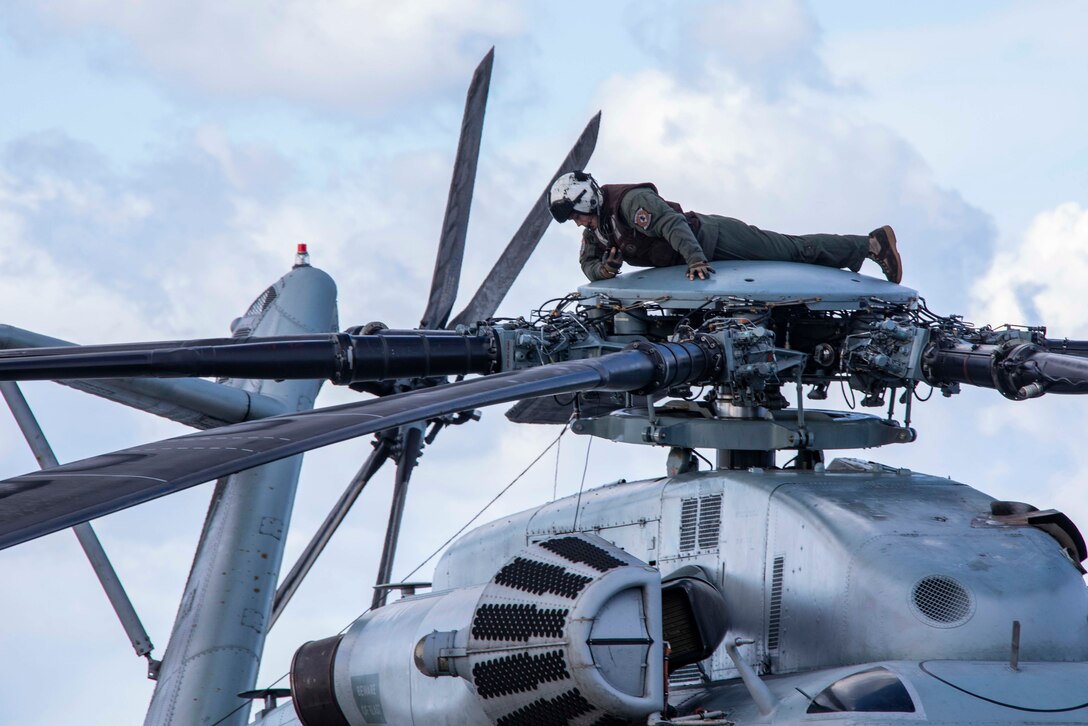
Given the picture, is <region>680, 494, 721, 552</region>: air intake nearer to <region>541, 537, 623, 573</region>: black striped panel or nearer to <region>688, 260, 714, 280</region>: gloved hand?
<region>541, 537, 623, 573</region>: black striped panel

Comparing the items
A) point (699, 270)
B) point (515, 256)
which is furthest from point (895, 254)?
point (515, 256)

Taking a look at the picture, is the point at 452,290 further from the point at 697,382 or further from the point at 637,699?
the point at 637,699

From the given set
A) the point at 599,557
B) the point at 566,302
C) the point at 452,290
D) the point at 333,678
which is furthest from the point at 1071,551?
the point at 452,290

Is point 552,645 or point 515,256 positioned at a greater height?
point 515,256

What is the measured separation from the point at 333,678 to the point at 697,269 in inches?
151

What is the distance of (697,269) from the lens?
1088 centimetres

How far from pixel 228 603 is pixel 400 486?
2.37 metres

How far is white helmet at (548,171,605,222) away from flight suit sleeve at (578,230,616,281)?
279 millimetres

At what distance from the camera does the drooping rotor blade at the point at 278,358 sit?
823 cm

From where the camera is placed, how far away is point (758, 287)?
1067 cm

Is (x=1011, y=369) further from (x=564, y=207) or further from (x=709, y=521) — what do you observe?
(x=564, y=207)

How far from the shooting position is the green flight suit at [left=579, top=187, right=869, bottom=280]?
36.4 ft

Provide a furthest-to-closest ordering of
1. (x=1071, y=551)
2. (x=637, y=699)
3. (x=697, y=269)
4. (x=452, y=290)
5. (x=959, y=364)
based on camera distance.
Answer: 1. (x=452, y=290)
2. (x=697, y=269)
3. (x=959, y=364)
4. (x=1071, y=551)
5. (x=637, y=699)

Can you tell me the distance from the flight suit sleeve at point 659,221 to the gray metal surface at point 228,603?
4.39 m
